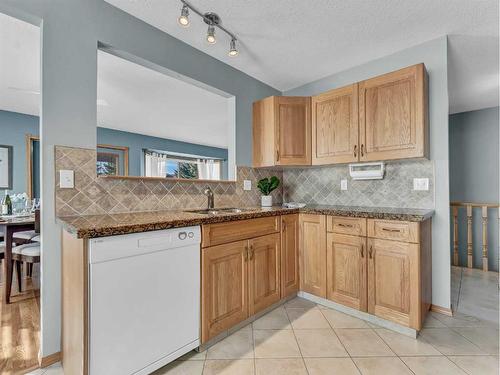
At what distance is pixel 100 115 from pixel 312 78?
3692 mm

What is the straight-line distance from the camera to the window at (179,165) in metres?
6.12

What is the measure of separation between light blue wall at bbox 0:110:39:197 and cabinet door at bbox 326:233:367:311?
508 cm

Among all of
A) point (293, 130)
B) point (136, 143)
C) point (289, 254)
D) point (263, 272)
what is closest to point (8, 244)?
point (263, 272)

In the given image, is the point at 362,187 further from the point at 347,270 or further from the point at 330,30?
the point at 330,30

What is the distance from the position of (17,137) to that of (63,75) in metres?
3.88

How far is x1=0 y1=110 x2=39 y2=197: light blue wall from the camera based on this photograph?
418cm

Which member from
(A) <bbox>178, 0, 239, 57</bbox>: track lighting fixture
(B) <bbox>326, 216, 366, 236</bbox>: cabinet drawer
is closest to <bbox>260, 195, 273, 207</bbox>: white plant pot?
(B) <bbox>326, 216, 366, 236</bbox>: cabinet drawer

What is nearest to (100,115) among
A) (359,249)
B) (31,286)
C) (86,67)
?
(31,286)

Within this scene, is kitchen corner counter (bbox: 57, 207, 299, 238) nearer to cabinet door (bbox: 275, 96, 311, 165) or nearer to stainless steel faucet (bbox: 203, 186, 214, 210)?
stainless steel faucet (bbox: 203, 186, 214, 210)

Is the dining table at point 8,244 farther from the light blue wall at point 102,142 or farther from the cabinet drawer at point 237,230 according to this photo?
the light blue wall at point 102,142

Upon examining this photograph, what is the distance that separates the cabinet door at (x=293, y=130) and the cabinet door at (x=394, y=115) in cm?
57

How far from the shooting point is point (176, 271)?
1.47m

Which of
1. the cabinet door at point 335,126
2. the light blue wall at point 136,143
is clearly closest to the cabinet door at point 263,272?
the cabinet door at point 335,126

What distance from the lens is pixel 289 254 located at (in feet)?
7.78
